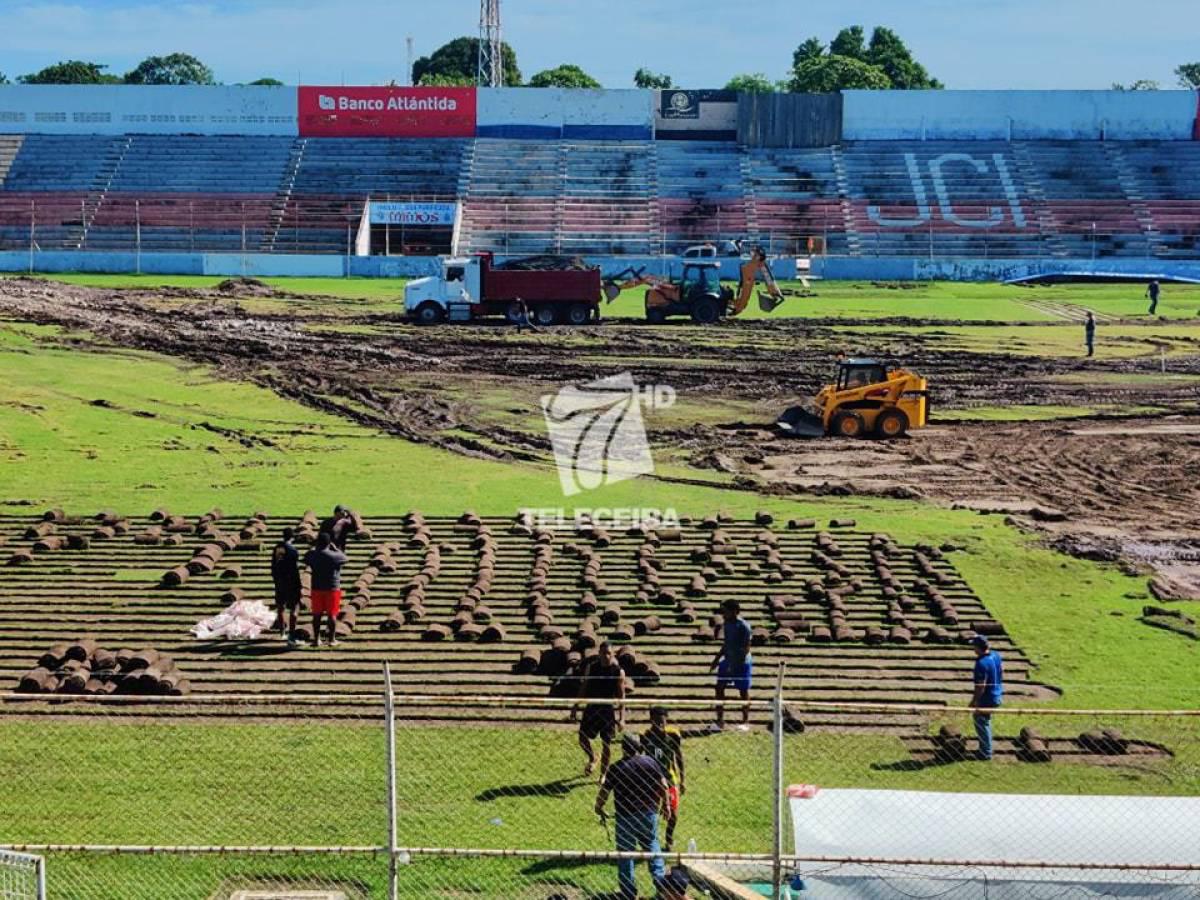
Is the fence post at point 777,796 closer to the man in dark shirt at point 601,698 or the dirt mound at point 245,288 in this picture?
the man in dark shirt at point 601,698

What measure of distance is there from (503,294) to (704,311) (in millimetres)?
6166

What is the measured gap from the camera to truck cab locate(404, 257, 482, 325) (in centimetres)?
4791

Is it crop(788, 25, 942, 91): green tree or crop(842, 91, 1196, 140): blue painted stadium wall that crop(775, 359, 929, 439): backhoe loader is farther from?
crop(788, 25, 942, 91): green tree

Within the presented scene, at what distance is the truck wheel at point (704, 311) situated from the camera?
48688 mm

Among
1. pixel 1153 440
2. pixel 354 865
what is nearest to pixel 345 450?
pixel 1153 440

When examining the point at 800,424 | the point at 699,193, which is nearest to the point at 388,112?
the point at 699,193

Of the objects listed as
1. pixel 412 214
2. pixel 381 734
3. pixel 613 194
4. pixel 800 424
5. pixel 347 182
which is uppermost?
pixel 347 182

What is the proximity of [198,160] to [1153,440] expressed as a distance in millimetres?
55714

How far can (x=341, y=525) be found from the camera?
22.8 m

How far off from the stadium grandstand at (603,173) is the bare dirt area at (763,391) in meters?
20.0

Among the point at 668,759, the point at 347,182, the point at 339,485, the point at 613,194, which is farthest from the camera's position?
the point at 613,194

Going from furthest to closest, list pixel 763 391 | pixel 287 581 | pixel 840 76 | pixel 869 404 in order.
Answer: pixel 840 76, pixel 763 391, pixel 869 404, pixel 287 581

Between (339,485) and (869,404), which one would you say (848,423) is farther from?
(339,485)

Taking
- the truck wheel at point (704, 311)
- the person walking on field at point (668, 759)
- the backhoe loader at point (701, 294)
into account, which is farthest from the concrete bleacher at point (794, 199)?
the person walking on field at point (668, 759)
